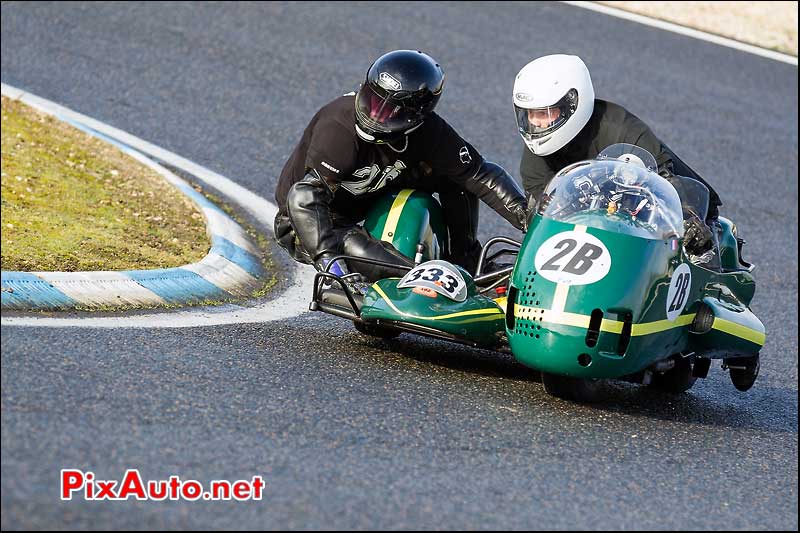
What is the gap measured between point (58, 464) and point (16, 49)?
9.02 meters

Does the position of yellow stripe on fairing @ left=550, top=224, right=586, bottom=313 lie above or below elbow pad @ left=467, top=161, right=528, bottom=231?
below

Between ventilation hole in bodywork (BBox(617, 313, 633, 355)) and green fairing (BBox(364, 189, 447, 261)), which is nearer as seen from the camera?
ventilation hole in bodywork (BBox(617, 313, 633, 355))

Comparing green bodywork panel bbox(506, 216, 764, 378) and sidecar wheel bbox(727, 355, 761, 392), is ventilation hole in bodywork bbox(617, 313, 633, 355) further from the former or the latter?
sidecar wheel bbox(727, 355, 761, 392)

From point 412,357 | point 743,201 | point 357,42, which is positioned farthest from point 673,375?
point 357,42

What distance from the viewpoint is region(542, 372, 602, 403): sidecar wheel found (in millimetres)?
5809

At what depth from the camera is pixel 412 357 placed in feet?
20.8

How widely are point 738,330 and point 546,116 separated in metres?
1.57

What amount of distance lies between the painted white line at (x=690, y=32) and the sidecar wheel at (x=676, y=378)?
9728 mm

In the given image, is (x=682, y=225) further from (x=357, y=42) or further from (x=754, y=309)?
(x=357, y=42)

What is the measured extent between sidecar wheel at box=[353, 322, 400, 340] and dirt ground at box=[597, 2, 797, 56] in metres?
10.5

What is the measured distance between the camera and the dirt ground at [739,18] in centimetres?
1591

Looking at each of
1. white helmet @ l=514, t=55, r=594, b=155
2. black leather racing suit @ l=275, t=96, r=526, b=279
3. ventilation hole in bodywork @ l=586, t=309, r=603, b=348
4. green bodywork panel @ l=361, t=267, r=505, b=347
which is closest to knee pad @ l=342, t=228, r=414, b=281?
black leather racing suit @ l=275, t=96, r=526, b=279

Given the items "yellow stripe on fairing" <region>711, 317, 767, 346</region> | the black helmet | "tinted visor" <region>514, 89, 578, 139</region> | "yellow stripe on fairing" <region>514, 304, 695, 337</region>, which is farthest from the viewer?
"tinted visor" <region>514, 89, 578, 139</region>

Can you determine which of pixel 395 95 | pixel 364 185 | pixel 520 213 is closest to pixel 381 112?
pixel 395 95
